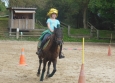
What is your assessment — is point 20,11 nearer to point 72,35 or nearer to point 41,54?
point 72,35

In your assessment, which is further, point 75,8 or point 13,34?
point 75,8

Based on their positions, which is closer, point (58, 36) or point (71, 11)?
point (58, 36)

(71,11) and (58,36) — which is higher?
(58,36)

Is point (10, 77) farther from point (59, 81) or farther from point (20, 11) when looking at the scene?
point (20, 11)

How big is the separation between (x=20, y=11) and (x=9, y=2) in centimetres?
615

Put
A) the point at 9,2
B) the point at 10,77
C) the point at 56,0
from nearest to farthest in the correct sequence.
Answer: the point at 10,77, the point at 9,2, the point at 56,0

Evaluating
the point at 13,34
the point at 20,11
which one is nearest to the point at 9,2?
the point at 20,11

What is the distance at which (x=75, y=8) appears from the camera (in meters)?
45.6

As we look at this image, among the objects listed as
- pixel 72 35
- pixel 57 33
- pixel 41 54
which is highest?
pixel 57 33

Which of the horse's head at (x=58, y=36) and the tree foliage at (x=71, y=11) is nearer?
the horse's head at (x=58, y=36)

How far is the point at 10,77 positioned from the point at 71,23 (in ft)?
139

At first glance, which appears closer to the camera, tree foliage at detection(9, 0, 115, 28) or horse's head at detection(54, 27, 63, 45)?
horse's head at detection(54, 27, 63, 45)

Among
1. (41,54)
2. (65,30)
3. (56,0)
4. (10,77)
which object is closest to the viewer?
(41,54)

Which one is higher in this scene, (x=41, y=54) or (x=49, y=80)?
(x=41, y=54)
